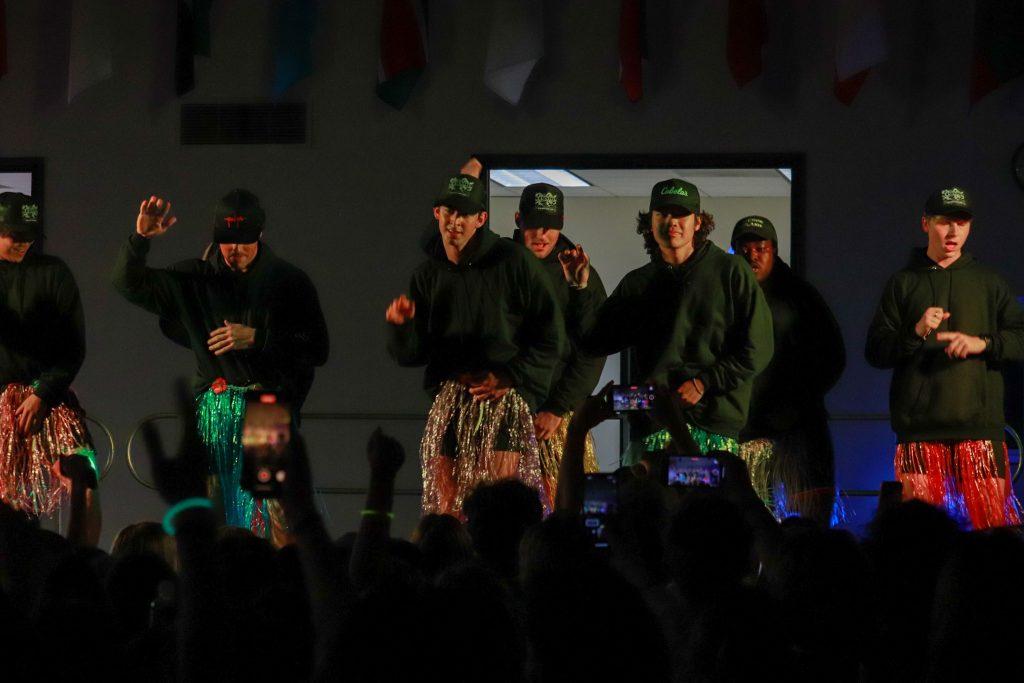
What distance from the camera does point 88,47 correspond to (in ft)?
25.5

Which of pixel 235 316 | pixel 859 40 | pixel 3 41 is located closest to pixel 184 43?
pixel 3 41

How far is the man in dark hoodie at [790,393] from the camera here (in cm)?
601

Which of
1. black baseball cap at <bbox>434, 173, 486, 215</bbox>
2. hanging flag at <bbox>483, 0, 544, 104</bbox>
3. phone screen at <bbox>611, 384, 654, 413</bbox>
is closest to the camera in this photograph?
phone screen at <bbox>611, 384, 654, 413</bbox>

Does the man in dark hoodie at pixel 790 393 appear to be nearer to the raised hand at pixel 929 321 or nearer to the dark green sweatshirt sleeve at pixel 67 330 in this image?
the raised hand at pixel 929 321

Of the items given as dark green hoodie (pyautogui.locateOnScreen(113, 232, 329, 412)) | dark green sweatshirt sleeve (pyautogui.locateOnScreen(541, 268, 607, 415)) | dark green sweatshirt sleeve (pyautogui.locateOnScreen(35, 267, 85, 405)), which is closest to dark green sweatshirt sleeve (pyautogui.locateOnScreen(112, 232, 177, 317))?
dark green hoodie (pyautogui.locateOnScreen(113, 232, 329, 412))

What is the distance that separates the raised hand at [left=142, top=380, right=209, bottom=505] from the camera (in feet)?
7.43

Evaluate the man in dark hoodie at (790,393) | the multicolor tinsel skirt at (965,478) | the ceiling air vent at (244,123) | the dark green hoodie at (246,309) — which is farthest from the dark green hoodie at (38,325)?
the multicolor tinsel skirt at (965,478)

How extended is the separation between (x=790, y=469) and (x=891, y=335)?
701 mm

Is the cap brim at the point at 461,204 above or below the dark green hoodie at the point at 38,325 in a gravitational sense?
above

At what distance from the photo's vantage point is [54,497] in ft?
20.7

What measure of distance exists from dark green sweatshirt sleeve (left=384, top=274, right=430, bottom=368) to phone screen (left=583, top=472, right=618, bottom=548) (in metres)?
2.01

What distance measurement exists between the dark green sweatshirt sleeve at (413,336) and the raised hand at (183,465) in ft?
10.2

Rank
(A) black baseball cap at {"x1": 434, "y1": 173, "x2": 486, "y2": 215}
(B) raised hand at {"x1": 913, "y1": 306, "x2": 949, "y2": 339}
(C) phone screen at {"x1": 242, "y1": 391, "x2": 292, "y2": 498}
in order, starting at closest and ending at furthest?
1. (C) phone screen at {"x1": 242, "y1": 391, "x2": 292, "y2": 498}
2. (A) black baseball cap at {"x1": 434, "y1": 173, "x2": 486, "y2": 215}
3. (B) raised hand at {"x1": 913, "y1": 306, "x2": 949, "y2": 339}

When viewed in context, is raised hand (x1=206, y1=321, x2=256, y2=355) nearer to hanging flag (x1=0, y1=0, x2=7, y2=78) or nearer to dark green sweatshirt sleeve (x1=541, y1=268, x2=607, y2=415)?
dark green sweatshirt sleeve (x1=541, y1=268, x2=607, y2=415)
